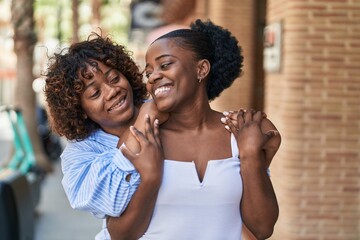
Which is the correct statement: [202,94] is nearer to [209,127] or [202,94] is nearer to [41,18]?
[209,127]

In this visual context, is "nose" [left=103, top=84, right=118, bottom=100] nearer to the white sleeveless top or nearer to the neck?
the neck

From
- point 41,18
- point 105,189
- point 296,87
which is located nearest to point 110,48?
point 105,189

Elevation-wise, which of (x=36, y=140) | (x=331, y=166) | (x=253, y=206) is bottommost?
(x=36, y=140)

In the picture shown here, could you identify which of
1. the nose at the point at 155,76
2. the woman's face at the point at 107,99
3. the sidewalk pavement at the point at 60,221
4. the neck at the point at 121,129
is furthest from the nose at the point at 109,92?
the sidewalk pavement at the point at 60,221

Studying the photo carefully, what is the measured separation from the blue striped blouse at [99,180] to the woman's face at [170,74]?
0.76ft

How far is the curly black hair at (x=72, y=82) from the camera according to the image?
2428 mm

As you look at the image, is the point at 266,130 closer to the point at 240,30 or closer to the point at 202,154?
the point at 202,154

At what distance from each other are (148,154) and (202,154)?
0.67 ft

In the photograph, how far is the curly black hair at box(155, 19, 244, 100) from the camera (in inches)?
89.2

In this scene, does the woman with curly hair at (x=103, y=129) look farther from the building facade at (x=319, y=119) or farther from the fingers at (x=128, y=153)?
the building facade at (x=319, y=119)

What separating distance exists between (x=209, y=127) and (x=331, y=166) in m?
3.68

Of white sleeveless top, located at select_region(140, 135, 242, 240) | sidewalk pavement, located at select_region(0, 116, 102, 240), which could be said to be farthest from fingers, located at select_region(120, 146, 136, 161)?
sidewalk pavement, located at select_region(0, 116, 102, 240)

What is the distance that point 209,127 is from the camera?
231cm

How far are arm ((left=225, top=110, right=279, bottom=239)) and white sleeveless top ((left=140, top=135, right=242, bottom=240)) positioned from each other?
3 centimetres
